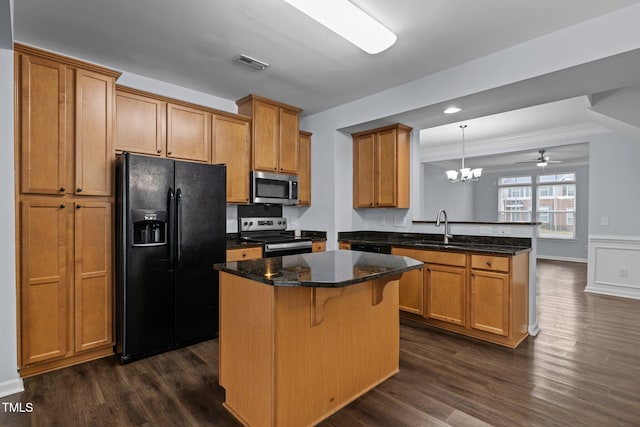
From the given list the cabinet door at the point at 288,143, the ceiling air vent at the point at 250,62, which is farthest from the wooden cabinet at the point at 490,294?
the ceiling air vent at the point at 250,62

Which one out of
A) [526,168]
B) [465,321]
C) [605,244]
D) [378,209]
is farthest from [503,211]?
A: [465,321]

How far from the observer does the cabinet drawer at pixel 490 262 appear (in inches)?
117

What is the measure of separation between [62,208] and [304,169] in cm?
281

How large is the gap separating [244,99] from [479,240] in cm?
319

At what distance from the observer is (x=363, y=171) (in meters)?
4.53

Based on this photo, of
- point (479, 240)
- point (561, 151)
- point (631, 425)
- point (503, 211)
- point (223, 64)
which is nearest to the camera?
point (631, 425)

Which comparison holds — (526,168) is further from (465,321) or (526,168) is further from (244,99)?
(244,99)

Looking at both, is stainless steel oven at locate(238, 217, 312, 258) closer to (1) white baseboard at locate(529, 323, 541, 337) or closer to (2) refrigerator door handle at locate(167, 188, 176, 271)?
(2) refrigerator door handle at locate(167, 188, 176, 271)

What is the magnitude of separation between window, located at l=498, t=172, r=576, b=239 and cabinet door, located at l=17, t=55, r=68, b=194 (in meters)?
9.87

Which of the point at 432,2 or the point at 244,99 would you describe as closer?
the point at 432,2

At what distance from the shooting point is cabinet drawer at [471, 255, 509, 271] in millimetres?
2963

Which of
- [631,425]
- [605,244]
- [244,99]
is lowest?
[631,425]

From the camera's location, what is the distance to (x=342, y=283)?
5.06 ft

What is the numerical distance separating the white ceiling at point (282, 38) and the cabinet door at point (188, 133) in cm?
36
